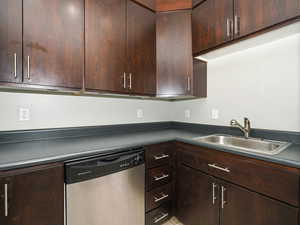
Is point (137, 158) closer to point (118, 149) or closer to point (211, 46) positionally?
point (118, 149)

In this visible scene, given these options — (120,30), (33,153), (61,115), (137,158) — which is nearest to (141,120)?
(137,158)

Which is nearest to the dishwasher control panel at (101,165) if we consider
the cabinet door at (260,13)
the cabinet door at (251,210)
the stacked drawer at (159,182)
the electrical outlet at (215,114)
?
the stacked drawer at (159,182)

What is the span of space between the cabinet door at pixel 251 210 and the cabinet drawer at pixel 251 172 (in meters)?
0.05

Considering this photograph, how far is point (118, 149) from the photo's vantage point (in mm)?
1236

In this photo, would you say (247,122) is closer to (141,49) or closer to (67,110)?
(141,49)

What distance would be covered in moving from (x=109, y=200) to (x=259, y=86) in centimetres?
172

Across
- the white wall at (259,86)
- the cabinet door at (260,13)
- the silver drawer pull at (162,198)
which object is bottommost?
the silver drawer pull at (162,198)

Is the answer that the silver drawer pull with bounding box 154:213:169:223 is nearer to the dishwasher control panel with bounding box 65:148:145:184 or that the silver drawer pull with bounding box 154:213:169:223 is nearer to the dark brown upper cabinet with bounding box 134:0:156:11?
the dishwasher control panel with bounding box 65:148:145:184

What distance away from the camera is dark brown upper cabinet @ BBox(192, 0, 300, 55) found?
1088mm

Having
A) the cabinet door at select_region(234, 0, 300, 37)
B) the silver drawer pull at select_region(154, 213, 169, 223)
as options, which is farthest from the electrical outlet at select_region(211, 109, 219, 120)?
the silver drawer pull at select_region(154, 213, 169, 223)

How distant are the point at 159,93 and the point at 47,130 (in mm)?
1230

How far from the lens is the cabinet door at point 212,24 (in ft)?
4.54

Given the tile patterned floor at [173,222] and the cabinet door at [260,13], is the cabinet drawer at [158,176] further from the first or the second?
the cabinet door at [260,13]

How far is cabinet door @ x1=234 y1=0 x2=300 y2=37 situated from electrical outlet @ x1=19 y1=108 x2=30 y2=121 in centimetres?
199
